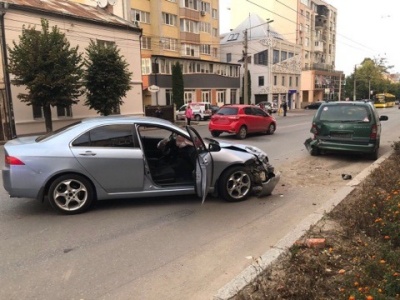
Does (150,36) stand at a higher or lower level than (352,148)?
higher

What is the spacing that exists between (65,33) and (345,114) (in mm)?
17793

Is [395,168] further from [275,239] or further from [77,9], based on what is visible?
[77,9]

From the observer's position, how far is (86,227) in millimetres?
5109

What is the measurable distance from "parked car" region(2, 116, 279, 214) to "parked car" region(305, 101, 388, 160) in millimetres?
4609

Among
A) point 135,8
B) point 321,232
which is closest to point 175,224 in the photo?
point 321,232

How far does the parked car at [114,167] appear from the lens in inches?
215

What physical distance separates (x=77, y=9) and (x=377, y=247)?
2576 cm

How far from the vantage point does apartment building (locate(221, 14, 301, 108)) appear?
185 ft

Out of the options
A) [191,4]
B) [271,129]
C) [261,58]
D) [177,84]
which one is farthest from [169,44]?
[271,129]

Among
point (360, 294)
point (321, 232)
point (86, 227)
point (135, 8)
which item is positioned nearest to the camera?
point (360, 294)

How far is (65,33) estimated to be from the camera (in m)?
21.5

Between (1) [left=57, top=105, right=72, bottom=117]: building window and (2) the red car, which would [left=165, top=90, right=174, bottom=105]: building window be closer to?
(1) [left=57, top=105, right=72, bottom=117]: building window

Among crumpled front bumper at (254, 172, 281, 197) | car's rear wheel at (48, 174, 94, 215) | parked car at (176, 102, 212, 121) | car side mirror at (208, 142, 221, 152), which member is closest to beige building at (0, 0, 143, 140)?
parked car at (176, 102, 212, 121)

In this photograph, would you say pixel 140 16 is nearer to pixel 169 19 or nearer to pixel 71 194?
pixel 169 19
